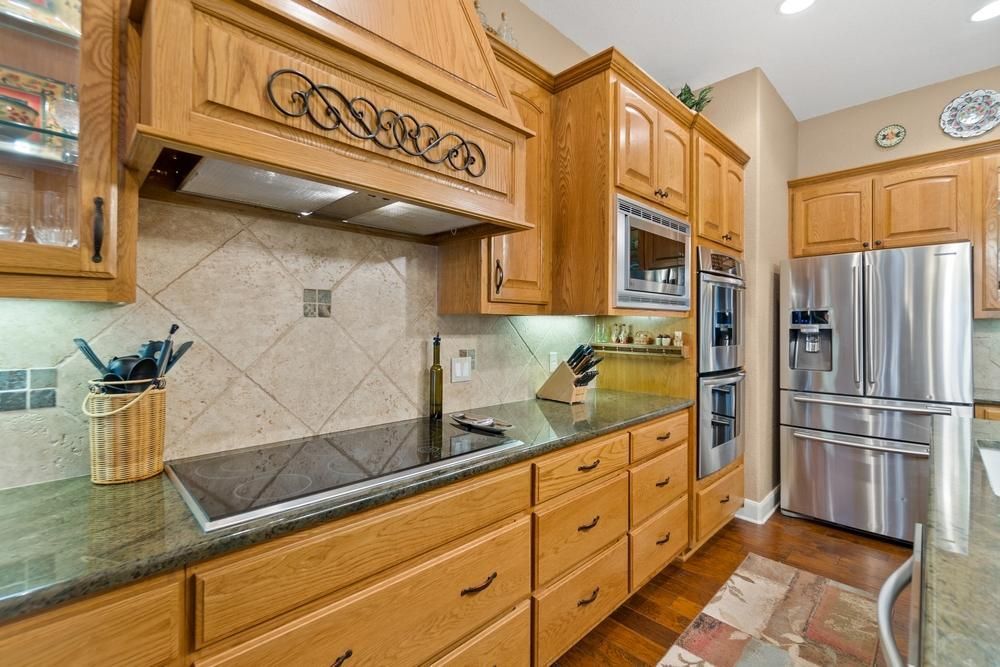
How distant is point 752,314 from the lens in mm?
2914

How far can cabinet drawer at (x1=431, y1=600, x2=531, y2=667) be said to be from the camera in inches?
48.4

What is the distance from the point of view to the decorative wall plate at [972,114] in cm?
295

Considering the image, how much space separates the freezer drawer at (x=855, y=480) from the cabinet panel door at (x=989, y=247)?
938 millimetres

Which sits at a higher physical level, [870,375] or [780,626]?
[870,375]

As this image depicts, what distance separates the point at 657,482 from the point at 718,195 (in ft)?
5.61

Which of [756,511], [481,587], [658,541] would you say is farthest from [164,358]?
[756,511]

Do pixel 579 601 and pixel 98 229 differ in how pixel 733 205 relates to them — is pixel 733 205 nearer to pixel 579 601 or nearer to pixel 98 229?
pixel 579 601

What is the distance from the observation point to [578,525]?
1.60 meters

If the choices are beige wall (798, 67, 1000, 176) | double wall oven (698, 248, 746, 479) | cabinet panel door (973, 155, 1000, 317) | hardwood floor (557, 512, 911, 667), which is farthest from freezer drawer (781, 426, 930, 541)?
Answer: beige wall (798, 67, 1000, 176)

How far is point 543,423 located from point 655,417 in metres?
0.60

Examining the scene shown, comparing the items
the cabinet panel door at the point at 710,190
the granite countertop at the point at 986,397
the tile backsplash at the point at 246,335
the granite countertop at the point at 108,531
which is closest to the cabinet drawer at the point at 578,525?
the granite countertop at the point at 108,531

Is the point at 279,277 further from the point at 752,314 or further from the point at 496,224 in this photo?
the point at 752,314

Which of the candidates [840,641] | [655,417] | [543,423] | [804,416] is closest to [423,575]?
[543,423]

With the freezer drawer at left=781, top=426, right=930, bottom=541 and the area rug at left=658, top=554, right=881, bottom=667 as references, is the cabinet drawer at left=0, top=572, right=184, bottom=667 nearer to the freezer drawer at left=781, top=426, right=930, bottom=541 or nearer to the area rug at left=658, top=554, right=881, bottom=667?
the area rug at left=658, top=554, right=881, bottom=667
